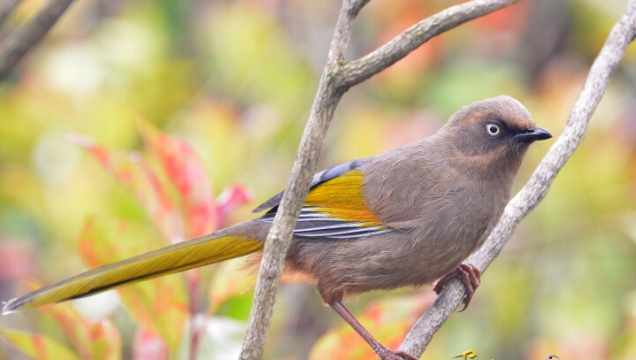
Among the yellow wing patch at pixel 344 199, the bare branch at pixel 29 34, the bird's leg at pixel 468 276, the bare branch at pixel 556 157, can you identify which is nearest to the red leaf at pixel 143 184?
the bare branch at pixel 29 34

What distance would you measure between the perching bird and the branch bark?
0.97 m

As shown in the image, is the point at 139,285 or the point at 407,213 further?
the point at 407,213

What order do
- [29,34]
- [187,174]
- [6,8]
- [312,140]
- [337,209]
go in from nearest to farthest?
[312,140] → [29,34] → [6,8] → [187,174] → [337,209]

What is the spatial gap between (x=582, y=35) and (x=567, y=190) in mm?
2008

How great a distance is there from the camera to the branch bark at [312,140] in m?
2.31

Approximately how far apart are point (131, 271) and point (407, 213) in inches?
50.4

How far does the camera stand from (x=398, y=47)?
2385mm

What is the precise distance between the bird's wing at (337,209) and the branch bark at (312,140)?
1206 millimetres

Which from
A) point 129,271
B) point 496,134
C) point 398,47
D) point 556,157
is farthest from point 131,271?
point 556,157

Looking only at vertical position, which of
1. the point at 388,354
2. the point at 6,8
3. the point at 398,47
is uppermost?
the point at 6,8

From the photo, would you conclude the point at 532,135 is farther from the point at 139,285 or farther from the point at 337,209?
the point at 139,285

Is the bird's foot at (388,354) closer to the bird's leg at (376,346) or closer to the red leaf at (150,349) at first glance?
the bird's leg at (376,346)

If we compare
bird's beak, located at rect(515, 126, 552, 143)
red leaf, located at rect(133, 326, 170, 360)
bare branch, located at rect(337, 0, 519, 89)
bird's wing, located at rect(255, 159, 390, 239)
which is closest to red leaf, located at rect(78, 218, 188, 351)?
red leaf, located at rect(133, 326, 170, 360)

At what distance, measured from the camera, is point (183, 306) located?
3.04m
